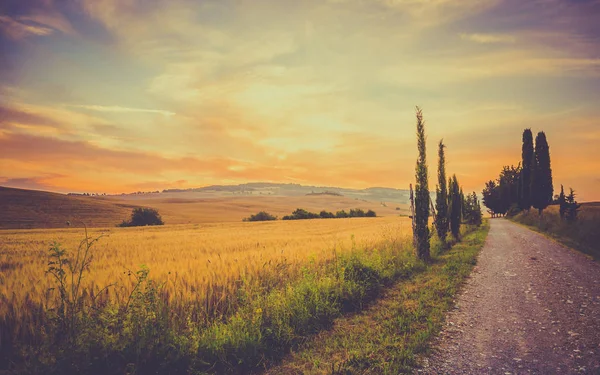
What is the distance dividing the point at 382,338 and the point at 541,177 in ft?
172

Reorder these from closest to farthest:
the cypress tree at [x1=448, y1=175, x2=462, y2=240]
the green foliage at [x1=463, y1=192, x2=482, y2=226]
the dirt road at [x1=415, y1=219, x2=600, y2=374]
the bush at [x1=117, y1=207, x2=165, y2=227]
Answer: the dirt road at [x1=415, y1=219, x2=600, y2=374] → the cypress tree at [x1=448, y1=175, x2=462, y2=240] → the green foliage at [x1=463, y1=192, x2=482, y2=226] → the bush at [x1=117, y1=207, x2=165, y2=227]

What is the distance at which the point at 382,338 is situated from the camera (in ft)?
18.4

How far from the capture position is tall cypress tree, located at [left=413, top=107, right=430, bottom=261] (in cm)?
1403

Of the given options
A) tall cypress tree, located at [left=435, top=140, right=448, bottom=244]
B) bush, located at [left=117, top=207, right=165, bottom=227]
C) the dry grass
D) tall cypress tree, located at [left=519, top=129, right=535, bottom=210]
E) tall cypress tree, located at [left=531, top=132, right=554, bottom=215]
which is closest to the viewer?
tall cypress tree, located at [left=435, top=140, right=448, bottom=244]

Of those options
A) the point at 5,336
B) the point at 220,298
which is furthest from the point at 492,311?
the point at 5,336

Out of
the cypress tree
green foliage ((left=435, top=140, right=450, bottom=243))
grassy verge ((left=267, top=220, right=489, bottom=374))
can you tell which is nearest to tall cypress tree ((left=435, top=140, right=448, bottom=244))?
green foliage ((left=435, top=140, right=450, bottom=243))

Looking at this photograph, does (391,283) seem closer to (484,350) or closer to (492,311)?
(492,311)

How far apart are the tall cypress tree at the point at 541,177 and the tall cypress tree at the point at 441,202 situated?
30.9 metres

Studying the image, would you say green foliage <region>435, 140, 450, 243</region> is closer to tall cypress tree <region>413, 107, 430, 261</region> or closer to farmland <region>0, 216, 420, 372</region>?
tall cypress tree <region>413, 107, 430, 261</region>

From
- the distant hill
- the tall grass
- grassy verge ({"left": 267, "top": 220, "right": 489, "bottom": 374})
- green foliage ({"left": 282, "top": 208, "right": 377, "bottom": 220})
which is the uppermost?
the distant hill

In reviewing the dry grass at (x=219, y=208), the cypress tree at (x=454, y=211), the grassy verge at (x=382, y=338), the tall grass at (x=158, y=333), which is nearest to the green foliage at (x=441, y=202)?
the cypress tree at (x=454, y=211)

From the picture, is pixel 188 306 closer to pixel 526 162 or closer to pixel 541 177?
pixel 541 177

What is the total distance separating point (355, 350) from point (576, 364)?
3.39 meters

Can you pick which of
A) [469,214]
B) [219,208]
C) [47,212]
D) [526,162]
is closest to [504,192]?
[526,162]
